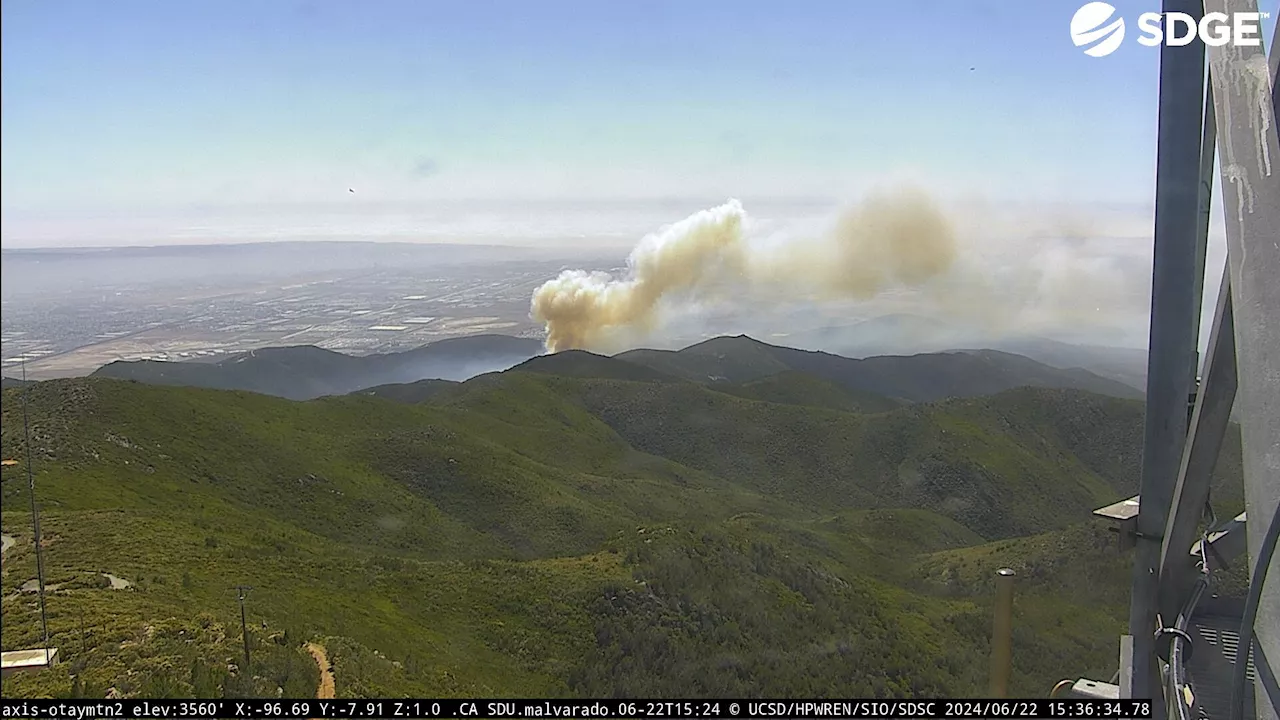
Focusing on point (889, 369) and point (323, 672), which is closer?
point (323, 672)

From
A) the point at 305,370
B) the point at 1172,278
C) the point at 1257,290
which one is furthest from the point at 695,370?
the point at 1257,290

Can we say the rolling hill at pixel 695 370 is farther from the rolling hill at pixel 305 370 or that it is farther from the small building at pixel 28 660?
the small building at pixel 28 660

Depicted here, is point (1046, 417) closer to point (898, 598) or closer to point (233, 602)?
point (898, 598)

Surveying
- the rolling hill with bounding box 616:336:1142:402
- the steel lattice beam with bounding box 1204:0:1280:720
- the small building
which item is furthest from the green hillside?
the rolling hill with bounding box 616:336:1142:402

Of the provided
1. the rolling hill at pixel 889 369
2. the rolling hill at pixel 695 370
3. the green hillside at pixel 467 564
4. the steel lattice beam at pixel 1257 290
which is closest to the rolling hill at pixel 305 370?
the rolling hill at pixel 695 370

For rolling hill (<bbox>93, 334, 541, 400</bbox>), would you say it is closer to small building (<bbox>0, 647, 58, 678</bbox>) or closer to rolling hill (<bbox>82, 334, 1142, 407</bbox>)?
rolling hill (<bbox>82, 334, 1142, 407</bbox>)

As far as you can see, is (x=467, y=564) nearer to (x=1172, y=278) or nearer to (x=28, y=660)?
(x=28, y=660)
